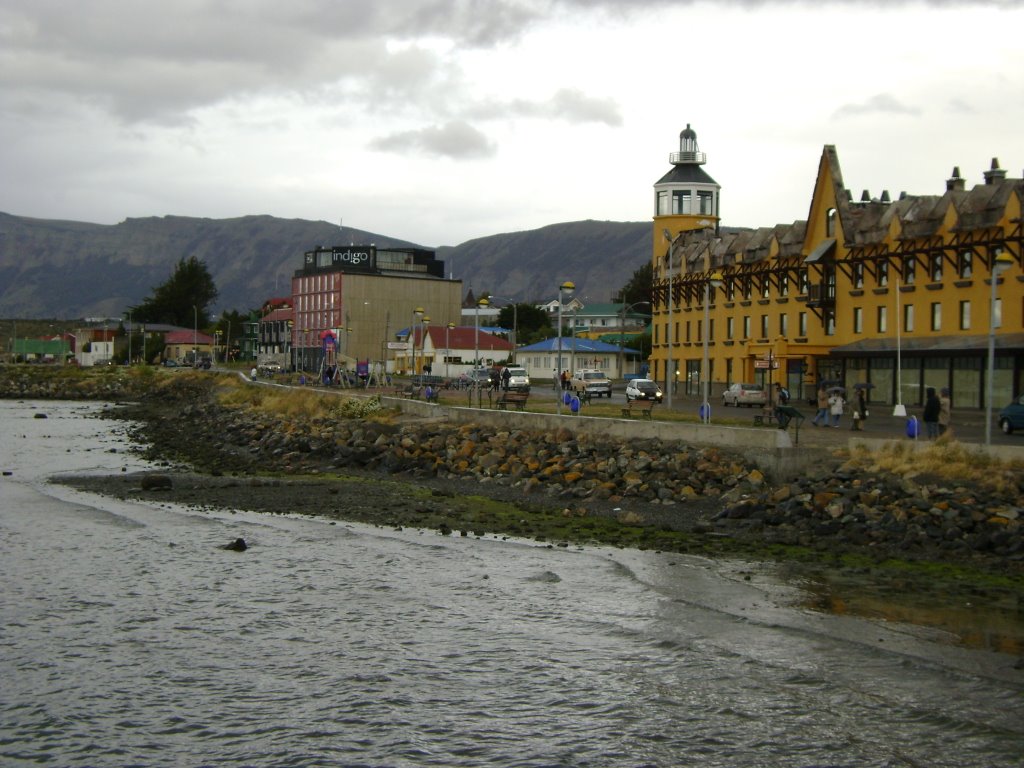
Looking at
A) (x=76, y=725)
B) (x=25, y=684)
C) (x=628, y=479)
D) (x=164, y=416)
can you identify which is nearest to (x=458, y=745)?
(x=76, y=725)

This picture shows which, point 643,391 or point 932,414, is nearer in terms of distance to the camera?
point 932,414

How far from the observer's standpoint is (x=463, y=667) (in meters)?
18.7

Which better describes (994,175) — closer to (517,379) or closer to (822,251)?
(822,251)

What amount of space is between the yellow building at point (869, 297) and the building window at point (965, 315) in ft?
0.21

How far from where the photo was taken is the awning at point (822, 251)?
7181cm

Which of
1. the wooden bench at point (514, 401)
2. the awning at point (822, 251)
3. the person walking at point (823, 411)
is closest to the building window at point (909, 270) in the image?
the awning at point (822, 251)

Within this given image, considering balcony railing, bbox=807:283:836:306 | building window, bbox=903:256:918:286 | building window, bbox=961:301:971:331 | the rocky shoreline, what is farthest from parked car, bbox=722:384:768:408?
the rocky shoreline

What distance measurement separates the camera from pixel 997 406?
56500mm

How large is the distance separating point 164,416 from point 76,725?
2987 inches

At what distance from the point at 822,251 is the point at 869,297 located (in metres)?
5.05

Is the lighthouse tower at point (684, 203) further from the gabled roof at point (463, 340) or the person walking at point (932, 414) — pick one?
the person walking at point (932, 414)

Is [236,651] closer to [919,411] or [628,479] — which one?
[628,479]

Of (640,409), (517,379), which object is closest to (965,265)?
(640,409)

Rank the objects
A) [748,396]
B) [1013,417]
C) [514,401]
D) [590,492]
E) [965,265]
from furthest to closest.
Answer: [748,396], [965,265], [514,401], [1013,417], [590,492]
